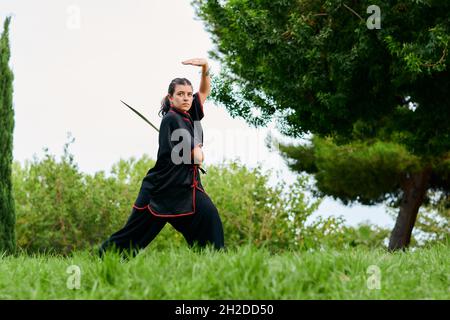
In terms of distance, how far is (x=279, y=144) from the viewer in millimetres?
17281

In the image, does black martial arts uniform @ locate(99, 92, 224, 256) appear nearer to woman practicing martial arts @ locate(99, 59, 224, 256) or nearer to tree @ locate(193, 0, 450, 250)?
woman practicing martial arts @ locate(99, 59, 224, 256)

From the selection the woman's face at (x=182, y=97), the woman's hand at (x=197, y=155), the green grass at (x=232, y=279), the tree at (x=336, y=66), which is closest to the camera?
the green grass at (x=232, y=279)

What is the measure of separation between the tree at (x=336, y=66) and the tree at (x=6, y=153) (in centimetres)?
416

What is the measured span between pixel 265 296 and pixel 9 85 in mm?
8742

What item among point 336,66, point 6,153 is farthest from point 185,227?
point 6,153

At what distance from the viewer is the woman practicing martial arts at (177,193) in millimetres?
6230

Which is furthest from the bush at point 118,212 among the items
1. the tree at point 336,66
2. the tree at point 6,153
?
the tree at point 336,66

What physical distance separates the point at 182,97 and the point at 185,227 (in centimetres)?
132

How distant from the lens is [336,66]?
27.3ft

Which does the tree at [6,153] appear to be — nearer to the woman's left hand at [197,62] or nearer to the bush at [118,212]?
the bush at [118,212]

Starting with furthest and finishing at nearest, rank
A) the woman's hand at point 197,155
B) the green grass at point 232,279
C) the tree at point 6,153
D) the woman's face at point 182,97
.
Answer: the tree at point 6,153 < the woman's face at point 182,97 < the woman's hand at point 197,155 < the green grass at point 232,279

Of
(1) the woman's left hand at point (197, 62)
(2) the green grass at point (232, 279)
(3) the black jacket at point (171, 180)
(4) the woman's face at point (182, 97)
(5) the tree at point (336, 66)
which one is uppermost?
(5) the tree at point (336, 66)

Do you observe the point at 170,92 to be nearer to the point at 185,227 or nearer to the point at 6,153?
the point at 185,227
